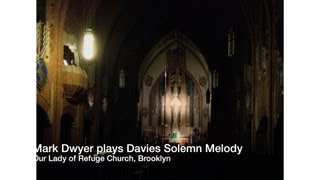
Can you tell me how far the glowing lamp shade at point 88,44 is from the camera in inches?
193

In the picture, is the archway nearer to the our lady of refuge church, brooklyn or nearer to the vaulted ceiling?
the our lady of refuge church, brooklyn

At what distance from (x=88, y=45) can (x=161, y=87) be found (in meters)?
0.85

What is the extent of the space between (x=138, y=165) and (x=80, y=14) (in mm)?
1619

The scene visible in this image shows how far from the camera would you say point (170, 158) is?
15.3 ft

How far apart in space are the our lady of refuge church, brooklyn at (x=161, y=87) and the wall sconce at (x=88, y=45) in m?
0.01

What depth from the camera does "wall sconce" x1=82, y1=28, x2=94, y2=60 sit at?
4891mm

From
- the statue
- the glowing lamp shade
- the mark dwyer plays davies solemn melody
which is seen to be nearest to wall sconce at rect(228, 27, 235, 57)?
the statue

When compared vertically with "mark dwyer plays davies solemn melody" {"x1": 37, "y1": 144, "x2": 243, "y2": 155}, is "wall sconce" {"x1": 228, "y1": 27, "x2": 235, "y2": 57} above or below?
above

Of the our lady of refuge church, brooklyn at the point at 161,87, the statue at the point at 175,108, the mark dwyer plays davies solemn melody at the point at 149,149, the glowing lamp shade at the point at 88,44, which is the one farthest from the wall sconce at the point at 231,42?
the glowing lamp shade at the point at 88,44

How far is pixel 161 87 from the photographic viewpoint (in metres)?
5.18
